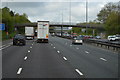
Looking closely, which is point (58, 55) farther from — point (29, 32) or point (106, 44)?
point (29, 32)

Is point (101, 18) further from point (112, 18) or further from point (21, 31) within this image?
point (112, 18)

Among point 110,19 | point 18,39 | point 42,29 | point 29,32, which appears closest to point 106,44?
point 18,39

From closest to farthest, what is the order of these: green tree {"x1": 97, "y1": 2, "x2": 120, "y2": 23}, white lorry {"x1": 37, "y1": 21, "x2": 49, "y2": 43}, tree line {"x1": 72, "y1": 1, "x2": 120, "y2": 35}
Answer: white lorry {"x1": 37, "y1": 21, "x2": 49, "y2": 43} < tree line {"x1": 72, "y1": 1, "x2": 120, "y2": 35} < green tree {"x1": 97, "y1": 2, "x2": 120, "y2": 23}

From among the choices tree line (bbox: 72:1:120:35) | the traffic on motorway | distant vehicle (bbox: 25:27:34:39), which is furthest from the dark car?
tree line (bbox: 72:1:120:35)

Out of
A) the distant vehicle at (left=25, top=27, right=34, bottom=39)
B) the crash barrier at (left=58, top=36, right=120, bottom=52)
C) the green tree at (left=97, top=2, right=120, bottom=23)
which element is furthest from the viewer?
the green tree at (left=97, top=2, right=120, bottom=23)

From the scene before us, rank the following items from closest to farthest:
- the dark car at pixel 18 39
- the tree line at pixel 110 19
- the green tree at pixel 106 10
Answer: the dark car at pixel 18 39
the tree line at pixel 110 19
the green tree at pixel 106 10

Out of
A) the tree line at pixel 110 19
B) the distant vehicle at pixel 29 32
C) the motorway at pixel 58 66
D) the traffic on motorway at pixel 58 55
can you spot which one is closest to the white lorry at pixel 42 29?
the traffic on motorway at pixel 58 55

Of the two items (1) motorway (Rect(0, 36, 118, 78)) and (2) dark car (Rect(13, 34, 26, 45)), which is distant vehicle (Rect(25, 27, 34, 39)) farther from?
(1) motorway (Rect(0, 36, 118, 78))

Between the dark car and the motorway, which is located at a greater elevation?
the dark car

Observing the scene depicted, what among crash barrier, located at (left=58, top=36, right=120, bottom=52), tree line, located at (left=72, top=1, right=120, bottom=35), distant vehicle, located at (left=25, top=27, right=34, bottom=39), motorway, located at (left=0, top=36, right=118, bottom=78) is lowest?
motorway, located at (left=0, top=36, right=118, bottom=78)

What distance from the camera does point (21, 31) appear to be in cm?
13125

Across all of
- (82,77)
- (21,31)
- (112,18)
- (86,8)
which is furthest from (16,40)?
(21,31)

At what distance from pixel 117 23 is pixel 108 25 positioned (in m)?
4.56

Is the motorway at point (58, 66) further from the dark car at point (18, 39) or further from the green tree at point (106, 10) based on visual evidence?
the green tree at point (106, 10)
